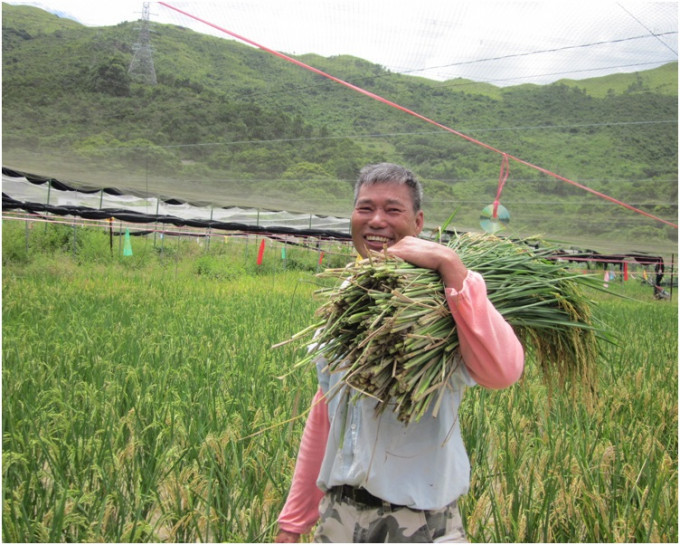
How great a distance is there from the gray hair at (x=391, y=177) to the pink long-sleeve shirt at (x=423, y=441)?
31cm

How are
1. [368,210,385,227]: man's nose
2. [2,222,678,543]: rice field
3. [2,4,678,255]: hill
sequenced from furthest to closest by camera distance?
[2,4,678,255]: hill < [2,222,678,543]: rice field < [368,210,385,227]: man's nose

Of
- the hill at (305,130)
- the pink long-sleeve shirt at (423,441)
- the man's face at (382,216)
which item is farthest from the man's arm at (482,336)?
the hill at (305,130)

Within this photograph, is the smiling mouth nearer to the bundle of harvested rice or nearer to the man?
the man

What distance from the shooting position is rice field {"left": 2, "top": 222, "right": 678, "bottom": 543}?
1.76 meters

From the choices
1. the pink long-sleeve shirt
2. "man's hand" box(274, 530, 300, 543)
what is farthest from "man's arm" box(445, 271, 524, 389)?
"man's hand" box(274, 530, 300, 543)

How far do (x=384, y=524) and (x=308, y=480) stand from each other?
0.25m

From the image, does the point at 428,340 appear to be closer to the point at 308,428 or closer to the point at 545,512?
the point at 308,428

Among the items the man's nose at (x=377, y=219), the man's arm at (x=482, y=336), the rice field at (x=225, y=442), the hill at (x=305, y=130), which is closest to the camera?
the man's arm at (x=482, y=336)

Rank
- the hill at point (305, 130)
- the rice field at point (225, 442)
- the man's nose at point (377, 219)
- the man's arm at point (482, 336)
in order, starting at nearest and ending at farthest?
the man's arm at point (482, 336)
the man's nose at point (377, 219)
the rice field at point (225, 442)
the hill at point (305, 130)

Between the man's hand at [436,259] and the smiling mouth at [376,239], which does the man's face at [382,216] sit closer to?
the smiling mouth at [376,239]

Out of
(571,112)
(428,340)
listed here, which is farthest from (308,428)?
(571,112)

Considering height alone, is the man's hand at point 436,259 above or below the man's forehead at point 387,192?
below

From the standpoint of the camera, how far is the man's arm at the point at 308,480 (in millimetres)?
1354

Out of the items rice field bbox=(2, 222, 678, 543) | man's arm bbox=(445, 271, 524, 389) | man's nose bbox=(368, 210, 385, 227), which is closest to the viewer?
man's arm bbox=(445, 271, 524, 389)
